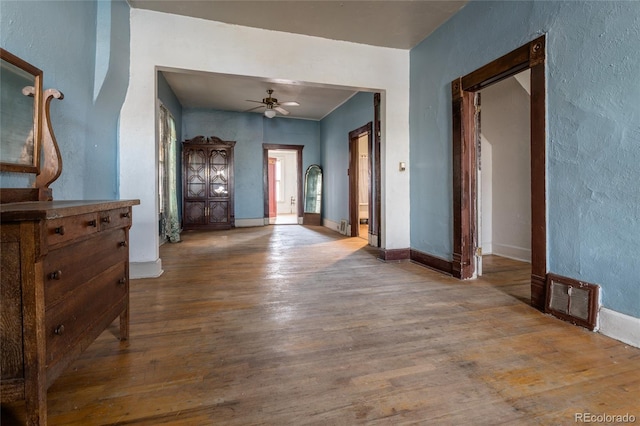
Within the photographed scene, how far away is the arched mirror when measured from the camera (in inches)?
330

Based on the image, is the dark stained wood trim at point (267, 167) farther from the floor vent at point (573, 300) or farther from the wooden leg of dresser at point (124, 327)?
the floor vent at point (573, 300)

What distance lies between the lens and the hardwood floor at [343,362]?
1.23 metres

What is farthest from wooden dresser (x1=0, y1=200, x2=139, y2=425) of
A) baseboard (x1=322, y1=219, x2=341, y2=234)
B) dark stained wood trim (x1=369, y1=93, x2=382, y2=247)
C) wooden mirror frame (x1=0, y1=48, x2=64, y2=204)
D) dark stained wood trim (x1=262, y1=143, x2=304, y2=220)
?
dark stained wood trim (x1=262, y1=143, x2=304, y2=220)

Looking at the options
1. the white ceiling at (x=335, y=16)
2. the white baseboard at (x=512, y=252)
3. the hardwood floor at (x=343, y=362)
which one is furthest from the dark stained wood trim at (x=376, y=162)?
the hardwood floor at (x=343, y=362)

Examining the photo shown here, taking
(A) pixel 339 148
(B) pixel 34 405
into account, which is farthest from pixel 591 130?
(A) pixel 339 148

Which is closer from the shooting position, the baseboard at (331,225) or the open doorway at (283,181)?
the baseboard at (331,225)

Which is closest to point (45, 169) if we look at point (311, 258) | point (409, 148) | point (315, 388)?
point (315, 388)

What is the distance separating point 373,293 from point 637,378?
1.65 metres

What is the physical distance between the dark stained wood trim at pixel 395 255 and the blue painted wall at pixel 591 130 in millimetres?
1884

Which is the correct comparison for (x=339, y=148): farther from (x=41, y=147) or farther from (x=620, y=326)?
(x=620, y=326)

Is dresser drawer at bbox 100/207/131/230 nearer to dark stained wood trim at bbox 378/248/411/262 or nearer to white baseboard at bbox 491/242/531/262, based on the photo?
dark stained wood trim at bbox 378/248/411/262

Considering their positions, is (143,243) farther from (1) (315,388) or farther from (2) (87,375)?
(1) (315,388)

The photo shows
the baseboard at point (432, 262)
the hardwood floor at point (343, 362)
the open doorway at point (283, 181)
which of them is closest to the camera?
the hardwood floor at point (343, 362)

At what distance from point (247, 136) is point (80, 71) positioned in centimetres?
555
